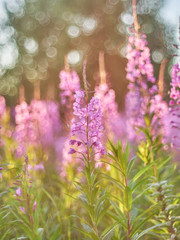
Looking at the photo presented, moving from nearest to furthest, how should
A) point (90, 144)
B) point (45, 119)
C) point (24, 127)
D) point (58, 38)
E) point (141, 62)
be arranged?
1. point (90, 144)
2. point (141, 62)
3. point (24, 127)
4. point (45, 119)
5. point (58, 38)

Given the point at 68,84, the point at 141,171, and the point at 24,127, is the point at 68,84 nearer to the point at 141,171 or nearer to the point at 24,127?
the point at 24,127

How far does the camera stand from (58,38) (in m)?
26.8

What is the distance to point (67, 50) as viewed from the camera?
83.4 ft

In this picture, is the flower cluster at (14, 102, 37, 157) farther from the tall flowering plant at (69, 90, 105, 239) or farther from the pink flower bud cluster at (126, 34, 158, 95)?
the tall flowering plant at (69, 90, 105, 239)

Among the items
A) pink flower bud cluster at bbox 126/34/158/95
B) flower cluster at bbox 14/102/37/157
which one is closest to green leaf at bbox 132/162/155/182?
pink flower bud cluster at bbox 126/34/158/95

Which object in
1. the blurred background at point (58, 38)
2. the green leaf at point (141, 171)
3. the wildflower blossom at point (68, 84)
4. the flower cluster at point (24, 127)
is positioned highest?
the blurred background at point (58, 38)

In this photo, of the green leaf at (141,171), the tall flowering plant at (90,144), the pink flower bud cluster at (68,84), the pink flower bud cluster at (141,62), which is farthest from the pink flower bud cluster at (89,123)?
the pink flower bud cluster at (68,84)

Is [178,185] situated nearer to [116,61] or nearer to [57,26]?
[116,61]

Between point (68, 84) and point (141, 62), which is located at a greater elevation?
point (141, 62)

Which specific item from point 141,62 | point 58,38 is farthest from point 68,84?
point 58,38

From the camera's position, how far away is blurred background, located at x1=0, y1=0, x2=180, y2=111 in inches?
890

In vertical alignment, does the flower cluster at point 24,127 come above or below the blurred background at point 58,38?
below

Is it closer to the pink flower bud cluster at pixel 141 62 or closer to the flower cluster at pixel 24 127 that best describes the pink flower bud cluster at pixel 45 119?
the flower cluster at pixel 24 127

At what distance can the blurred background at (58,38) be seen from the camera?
22.6m
